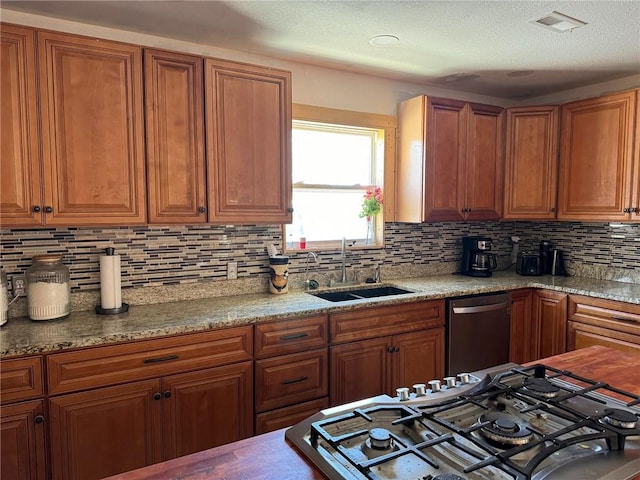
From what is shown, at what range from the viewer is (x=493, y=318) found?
307cm

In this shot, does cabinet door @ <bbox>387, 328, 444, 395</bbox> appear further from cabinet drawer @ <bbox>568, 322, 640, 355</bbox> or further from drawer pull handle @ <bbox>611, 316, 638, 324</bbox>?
drawer pull handle @ <bbox>611, 316, 638, 324</bbox>

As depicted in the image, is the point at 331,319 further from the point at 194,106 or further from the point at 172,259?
the point at 194,106

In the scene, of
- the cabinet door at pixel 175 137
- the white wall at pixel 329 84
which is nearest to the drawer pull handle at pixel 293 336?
the cabinet door at pixel 175 137

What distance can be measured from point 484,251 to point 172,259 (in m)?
2.45

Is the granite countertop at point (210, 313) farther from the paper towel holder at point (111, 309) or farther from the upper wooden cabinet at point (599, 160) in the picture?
the upper wooden cabinet at point (599, 160)

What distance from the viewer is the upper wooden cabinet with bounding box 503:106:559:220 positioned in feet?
11.2

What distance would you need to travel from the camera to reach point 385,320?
265 cm

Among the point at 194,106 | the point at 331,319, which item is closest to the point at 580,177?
the point at 331,319

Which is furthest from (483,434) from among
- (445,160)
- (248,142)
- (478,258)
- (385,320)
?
(478,258)

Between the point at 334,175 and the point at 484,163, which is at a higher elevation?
the point at 484,163

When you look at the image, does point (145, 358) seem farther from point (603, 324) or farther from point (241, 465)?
point (603, 324)

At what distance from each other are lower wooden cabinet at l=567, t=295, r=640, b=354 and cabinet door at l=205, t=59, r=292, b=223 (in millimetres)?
2128

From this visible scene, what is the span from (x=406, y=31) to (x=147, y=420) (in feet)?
7.81

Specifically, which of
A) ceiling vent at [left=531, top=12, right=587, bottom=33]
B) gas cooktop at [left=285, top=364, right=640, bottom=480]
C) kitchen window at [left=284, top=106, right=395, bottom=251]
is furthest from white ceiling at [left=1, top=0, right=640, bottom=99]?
gas cooktop at [left=285, top=364, right=640, bottom=480]
